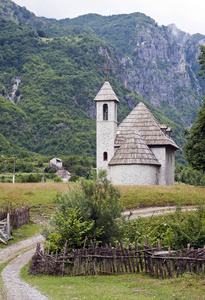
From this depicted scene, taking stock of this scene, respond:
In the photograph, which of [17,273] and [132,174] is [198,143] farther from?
[17,273]

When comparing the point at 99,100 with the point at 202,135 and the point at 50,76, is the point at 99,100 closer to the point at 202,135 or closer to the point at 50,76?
the point at 202,135

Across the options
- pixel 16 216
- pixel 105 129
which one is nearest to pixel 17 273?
pixel 16 216

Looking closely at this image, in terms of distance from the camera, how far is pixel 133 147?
44.9m

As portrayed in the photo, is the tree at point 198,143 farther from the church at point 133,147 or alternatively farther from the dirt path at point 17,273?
the dirt path at point 17,273

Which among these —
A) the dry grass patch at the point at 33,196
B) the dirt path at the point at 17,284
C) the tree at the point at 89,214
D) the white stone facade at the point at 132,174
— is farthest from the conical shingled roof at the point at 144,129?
the dirt path at the point at 17,284

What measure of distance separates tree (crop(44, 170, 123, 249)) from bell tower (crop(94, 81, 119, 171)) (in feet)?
73.3

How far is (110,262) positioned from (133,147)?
1029 inches

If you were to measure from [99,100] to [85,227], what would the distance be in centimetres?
2849

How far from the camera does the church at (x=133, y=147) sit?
144 feet

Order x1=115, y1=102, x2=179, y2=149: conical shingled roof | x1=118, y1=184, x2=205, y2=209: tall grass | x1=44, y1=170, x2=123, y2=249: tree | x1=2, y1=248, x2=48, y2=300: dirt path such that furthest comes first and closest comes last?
x1=115, y1=102, x2=179, y2=149: conical shingled roof, x1=118, y1=184, x2=205, y2=209: tall grass, x1=44, y1=170, x2=123, y2=249: tree, x1=2, y1=248, x2=48, y2=300: dirt path

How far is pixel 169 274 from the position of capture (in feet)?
56.1

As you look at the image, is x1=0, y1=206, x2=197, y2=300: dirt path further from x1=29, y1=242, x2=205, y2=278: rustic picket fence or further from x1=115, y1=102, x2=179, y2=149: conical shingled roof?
x1=115, y1=102, x2=179, y2=149: conical shingled roof

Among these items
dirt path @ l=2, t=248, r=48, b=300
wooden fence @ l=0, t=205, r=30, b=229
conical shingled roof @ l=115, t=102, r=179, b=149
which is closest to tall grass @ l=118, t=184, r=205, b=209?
wooden fence @ l=0, t=205, r=30, b=229

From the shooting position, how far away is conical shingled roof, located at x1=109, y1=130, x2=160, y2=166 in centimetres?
4388
